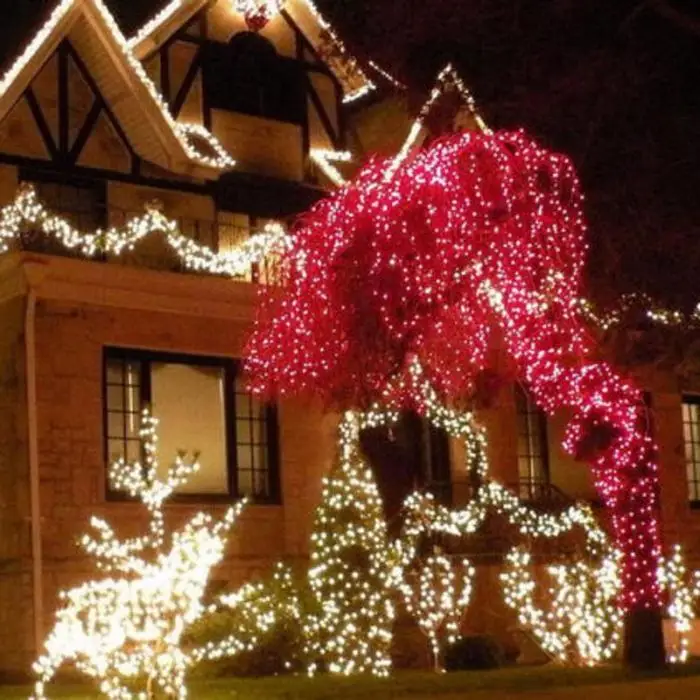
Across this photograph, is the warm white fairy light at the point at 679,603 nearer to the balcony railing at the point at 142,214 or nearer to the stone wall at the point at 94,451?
the stone wall at the point at 94,451

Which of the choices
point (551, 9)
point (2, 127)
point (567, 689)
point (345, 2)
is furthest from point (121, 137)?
point (567, 689)

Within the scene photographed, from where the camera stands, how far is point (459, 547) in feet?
62.5

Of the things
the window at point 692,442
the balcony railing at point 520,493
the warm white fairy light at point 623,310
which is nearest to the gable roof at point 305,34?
the warm white fairy light at point 623,310

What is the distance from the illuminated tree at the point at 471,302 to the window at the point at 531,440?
17.2ft

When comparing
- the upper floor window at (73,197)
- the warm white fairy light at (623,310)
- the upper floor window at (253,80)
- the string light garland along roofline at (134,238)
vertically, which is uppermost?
the upper floor window at (253,80)

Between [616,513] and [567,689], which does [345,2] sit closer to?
[616,513]

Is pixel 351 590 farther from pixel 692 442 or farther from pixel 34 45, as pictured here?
pixel 692 442

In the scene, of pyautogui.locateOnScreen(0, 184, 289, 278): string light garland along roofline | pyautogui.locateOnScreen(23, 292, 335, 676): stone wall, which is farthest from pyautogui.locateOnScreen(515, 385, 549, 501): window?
pyautogui.locateOnScreen(0, 184, 289, 278): string light garland along roofline

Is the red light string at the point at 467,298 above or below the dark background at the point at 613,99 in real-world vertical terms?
below

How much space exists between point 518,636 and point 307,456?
3669 millimetres

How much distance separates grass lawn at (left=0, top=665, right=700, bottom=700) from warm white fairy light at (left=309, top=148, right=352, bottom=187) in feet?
27.7

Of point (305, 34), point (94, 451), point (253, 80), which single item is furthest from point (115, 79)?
point (94, 451)

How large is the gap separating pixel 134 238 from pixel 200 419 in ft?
8.63

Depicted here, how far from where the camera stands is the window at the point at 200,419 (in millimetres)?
18625
